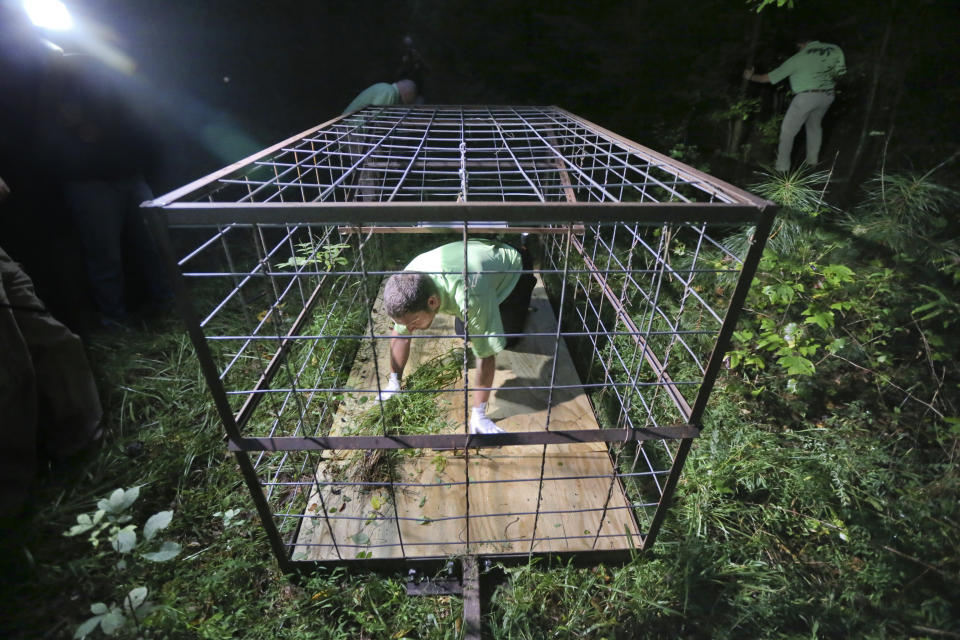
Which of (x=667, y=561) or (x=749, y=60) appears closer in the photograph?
(x=667, y=561)

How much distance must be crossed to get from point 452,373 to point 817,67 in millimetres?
3876

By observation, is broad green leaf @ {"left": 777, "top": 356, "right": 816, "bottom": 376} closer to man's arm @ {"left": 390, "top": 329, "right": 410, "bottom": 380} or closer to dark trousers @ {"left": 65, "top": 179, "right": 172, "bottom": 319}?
man's arm @ {"left": 390, "top": 329, "right": 410, "bottom": 380}

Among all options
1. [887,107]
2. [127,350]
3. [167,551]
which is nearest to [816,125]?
[887,107]

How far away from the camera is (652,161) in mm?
1598

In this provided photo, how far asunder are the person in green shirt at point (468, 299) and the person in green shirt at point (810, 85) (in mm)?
3198

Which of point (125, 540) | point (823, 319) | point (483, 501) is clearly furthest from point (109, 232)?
point (823, 319)

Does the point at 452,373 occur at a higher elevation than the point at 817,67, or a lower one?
lower

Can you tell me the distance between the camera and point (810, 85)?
368 centimetres

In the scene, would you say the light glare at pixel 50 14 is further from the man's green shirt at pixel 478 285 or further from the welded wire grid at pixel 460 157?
the man's green shirt at pixel 478 285

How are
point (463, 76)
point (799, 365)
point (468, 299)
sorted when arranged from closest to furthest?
point (468, 299), point (799, 365), point (463, 76)

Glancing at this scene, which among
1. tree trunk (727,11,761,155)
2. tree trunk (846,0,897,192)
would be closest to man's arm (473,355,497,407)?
tree trunk (846,0,897,192)

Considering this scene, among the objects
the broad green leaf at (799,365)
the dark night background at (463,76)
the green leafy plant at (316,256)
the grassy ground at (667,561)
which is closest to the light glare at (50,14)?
the dark night background at (463,76)

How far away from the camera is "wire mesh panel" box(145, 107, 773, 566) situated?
1.03 metres

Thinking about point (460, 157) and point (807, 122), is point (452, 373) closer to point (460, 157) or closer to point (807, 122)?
point (460, 157)
